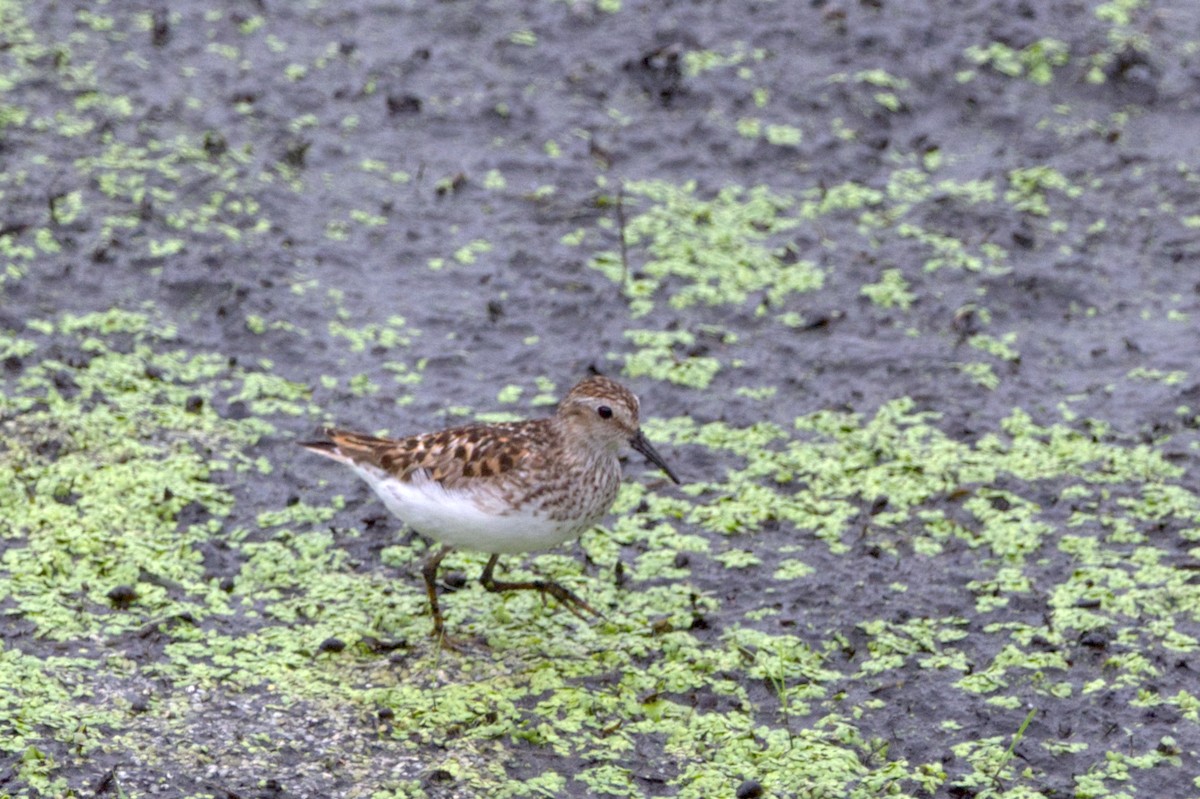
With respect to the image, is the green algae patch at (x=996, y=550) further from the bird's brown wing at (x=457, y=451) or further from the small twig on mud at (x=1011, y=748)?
the bird's brown wing at (x=457, y=451)

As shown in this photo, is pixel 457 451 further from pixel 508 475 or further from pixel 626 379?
pixel 626 379

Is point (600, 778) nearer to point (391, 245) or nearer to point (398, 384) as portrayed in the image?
point (398, 384)

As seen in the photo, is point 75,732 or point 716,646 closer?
point 75,732

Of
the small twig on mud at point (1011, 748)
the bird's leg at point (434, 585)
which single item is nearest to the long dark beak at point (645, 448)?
the bird's leg at point (434, 585)

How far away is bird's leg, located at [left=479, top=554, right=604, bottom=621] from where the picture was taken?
274 inches

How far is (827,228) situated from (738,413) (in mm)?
1991

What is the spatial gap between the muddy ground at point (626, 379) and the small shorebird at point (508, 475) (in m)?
0.51

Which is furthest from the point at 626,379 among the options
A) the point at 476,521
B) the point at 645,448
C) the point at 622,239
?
the point at 476,521

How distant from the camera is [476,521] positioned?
662 cm

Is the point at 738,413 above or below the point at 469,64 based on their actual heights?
below

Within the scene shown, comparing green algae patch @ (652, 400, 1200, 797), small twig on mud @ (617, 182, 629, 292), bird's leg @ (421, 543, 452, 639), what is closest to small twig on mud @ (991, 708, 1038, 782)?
green algae patch @ (652, 400, 1200, 797)

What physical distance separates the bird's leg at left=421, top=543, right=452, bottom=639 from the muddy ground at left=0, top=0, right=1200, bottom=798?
110 millimetres

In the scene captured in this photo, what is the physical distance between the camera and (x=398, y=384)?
880 cm

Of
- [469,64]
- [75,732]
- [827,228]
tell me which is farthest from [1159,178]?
[75,732]
